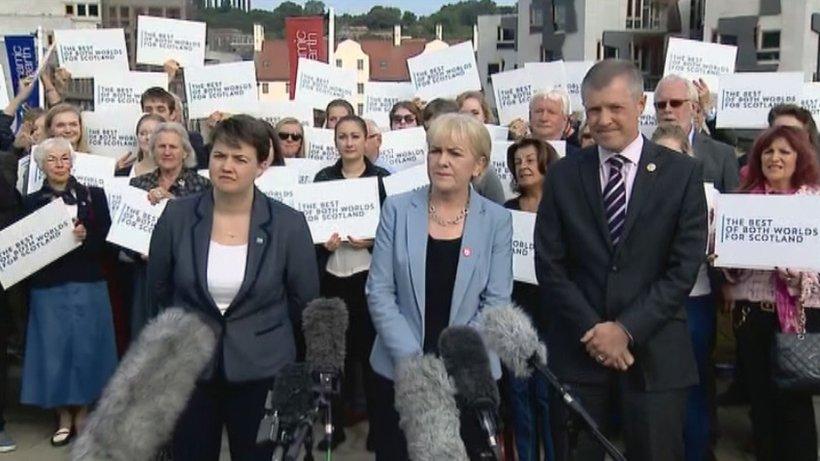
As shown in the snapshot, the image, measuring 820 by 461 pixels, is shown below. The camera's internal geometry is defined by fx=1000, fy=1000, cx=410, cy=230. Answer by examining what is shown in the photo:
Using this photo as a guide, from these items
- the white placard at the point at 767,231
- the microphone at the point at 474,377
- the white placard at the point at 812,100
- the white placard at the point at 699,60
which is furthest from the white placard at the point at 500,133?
the microphone at the point at 474,377

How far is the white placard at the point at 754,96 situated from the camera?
7.67m

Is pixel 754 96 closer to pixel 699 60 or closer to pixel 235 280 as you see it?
pixel 699 60

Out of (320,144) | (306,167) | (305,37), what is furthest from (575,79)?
(305,37)

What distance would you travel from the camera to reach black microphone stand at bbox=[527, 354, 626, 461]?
290 cm

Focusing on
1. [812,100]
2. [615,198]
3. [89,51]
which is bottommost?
[615,198]

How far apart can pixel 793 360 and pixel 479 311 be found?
63.0 inches

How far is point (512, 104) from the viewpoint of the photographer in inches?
348

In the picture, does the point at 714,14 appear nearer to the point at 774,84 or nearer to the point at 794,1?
the point at 794,1

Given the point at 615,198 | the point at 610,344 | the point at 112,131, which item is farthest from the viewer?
the point at 112,131

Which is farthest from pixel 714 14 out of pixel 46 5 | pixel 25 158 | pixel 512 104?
pixel 25 158

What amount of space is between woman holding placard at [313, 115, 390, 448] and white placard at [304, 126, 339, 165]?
1350 millimetres

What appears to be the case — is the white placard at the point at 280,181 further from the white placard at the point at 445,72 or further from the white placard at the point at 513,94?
the white placard at the point at 445,72

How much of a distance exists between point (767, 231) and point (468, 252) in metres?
1.68

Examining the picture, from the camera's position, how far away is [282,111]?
8828 mm
